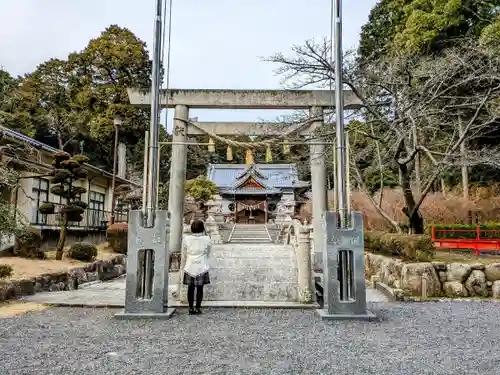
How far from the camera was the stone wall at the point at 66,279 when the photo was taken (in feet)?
24.8

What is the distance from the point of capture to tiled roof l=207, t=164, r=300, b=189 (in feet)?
108

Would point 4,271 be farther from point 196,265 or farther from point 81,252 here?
point 196,265

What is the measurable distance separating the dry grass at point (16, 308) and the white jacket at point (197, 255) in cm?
260

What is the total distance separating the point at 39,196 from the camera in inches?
618

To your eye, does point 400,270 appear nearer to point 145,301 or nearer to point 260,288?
point 260,288

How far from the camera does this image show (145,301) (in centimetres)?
581

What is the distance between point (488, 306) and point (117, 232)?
12608mm

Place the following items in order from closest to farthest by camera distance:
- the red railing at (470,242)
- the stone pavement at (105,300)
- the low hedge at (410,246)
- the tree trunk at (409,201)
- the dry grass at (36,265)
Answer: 1. the stone pavement at (105,300)
2. the low hedge at (410,246)
3. the dry grass at (36,265)
4. the tree trunk at (409,201)
5. the red railing at (470,242)

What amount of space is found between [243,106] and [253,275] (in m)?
5.72

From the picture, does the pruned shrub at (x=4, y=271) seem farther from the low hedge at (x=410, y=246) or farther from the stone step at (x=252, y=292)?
the low hedge at (x=410, y=246)

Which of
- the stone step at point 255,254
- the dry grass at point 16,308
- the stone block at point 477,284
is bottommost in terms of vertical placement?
the dry grass at point 16,308

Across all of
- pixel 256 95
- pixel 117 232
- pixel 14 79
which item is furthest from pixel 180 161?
pixel 14 79

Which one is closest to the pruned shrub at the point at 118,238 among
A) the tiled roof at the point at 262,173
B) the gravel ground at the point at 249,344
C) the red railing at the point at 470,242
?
the gravel ground at the point at 249,344

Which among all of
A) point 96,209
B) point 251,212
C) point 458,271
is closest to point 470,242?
point 458,271
